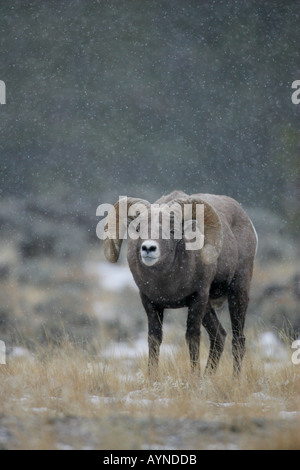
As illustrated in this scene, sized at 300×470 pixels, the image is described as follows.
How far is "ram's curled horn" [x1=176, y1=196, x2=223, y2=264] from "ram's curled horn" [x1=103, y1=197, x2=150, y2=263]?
21.0 inches

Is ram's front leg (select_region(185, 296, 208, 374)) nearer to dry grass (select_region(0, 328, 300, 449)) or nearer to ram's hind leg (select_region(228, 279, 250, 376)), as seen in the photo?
dry grass (select_region(0, 328, 300, 449))

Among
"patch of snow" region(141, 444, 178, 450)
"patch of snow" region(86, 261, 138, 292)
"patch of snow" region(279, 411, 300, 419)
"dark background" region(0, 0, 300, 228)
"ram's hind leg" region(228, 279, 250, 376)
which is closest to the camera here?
"patch of snow" region(141, 444, 178, 450)

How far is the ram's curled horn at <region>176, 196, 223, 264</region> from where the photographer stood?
18.9 ft

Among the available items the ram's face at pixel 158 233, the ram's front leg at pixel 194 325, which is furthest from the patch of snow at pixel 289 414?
the ram's face at pixel 158 233

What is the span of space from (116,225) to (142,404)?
1.76 m

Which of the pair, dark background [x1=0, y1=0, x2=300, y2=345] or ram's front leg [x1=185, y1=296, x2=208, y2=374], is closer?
ram's front leg [x1=185, y1=296, x2=208, y2=374]

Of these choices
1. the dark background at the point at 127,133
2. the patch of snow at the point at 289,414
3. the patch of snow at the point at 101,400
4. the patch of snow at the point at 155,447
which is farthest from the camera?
the dark background at the point at 127,133

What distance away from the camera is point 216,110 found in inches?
631

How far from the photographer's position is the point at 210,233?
580cm

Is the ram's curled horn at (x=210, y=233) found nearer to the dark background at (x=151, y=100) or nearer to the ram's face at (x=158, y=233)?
the ram's face at (x=158, y=233)

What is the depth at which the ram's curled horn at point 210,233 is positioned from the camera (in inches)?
227

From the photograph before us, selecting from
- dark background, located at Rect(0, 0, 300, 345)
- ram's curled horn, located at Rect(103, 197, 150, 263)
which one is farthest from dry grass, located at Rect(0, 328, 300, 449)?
dark background, located at Rect(0, 0, 300, 345)

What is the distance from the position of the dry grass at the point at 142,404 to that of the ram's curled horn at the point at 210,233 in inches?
38.1
